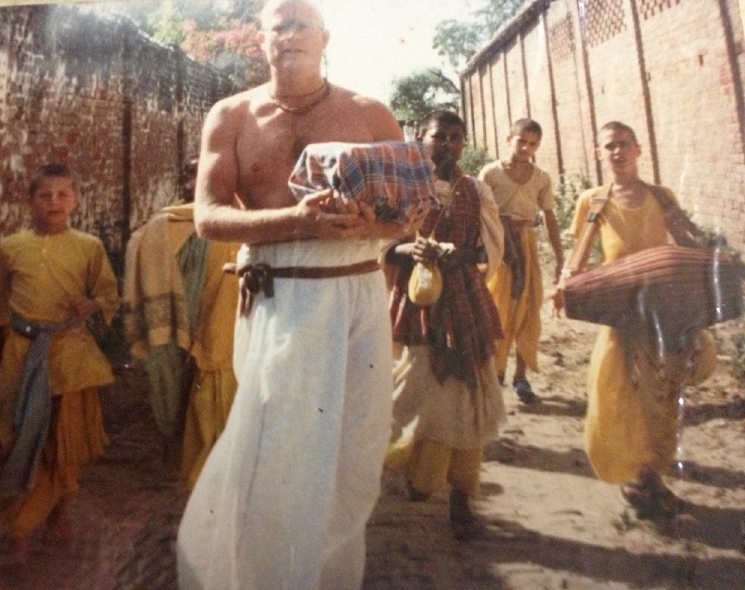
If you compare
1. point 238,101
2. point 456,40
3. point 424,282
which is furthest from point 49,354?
point 456,40

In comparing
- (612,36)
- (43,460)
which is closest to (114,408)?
(43,460)

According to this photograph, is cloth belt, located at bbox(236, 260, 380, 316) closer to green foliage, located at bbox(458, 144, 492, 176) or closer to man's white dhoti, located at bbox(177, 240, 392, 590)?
man's white dhoti, located at bbox(177, 240, 392, 590)

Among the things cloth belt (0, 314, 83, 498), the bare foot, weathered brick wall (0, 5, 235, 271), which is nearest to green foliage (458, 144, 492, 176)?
weathered brick wall (0, 5, 235, 271)

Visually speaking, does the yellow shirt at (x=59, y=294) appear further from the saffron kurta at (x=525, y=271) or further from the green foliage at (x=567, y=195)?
the green foliage at (x=567, y=195)

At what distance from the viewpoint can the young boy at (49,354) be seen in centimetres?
114

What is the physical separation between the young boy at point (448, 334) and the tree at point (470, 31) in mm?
126

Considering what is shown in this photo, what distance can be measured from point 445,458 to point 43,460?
0.73 metres

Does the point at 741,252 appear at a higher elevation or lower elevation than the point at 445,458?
higher

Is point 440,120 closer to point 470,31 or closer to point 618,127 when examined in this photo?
point 470,31

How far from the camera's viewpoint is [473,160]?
1.12 metres

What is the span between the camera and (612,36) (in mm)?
1099

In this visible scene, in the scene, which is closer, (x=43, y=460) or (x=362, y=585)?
(x=362, y=585)

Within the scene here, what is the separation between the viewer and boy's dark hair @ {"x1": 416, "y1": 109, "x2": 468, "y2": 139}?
3.61 ft

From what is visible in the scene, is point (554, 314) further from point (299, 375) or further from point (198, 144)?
point (198, 144)
